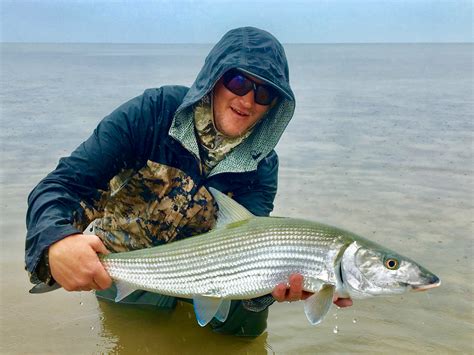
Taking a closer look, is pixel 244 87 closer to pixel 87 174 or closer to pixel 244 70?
pixel 244 70

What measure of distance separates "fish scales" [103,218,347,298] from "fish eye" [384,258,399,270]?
1.08 feet

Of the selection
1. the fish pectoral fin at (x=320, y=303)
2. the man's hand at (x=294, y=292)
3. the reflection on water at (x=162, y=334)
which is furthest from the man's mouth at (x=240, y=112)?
the reflection on water at (x=162, y=334)

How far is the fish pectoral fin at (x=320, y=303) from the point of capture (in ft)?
12.6

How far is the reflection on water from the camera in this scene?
16.3 feet

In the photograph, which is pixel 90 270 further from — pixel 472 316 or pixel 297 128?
pixel 297 128

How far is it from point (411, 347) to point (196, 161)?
264 cm

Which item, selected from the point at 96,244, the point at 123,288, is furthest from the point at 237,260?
the point at 96,244

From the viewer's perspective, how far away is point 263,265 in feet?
12.9

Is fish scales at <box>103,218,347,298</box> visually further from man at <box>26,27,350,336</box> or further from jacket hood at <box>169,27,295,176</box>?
jacket hood at <box>169,27,295,176</box>

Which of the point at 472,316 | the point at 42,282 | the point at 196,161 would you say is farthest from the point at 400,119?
the point at 42,282

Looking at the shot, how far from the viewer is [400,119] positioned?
62.9 ft

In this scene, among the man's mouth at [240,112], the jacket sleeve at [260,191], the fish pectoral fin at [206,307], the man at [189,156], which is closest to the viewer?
the fish pectoral fin at [206,307]

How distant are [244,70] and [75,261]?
215 centimetres

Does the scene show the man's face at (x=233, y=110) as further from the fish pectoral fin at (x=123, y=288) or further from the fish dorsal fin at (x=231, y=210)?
the fish pectoral fin at (x=123, y=288)
